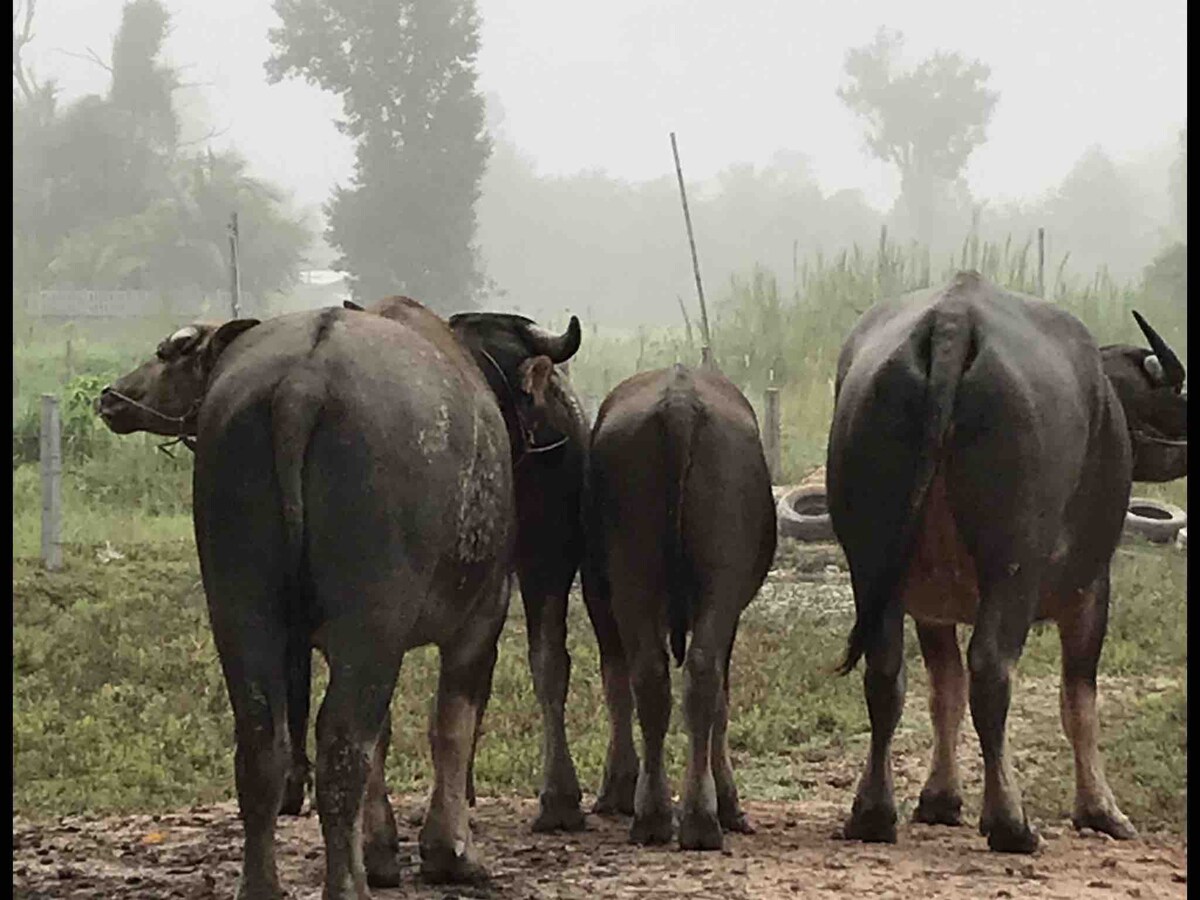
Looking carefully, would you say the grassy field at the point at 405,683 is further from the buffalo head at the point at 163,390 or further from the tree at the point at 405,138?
the tree at the point at 405,138

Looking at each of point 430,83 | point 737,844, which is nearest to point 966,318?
point 737,844

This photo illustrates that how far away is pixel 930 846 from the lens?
6.05 m

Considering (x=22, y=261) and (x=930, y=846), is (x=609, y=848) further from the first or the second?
(x=22, y=261)

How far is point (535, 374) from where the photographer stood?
6074 millimetres

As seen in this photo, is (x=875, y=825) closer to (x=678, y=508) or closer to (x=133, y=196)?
(x=678, y=508)

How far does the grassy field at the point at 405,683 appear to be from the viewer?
25.3 ft

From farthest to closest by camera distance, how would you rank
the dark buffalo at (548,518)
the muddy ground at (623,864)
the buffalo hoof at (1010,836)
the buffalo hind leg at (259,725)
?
the dark buffalo at (548,518)
the buffalo hoof at (1010,836)
the muddy ground at (623,864)
the buffalo hind leg at (259,725)

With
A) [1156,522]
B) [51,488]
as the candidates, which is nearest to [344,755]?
[51,488]

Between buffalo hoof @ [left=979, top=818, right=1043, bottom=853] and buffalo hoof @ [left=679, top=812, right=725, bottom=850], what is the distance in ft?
3.09

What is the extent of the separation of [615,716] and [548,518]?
835mm

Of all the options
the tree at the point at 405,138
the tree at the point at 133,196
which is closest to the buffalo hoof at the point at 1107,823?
the tree at the point at 405,138

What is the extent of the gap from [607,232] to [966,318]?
3906 cm

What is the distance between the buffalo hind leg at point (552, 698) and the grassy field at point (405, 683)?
3.34 feet

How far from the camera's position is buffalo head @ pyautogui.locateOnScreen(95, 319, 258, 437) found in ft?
21.2
